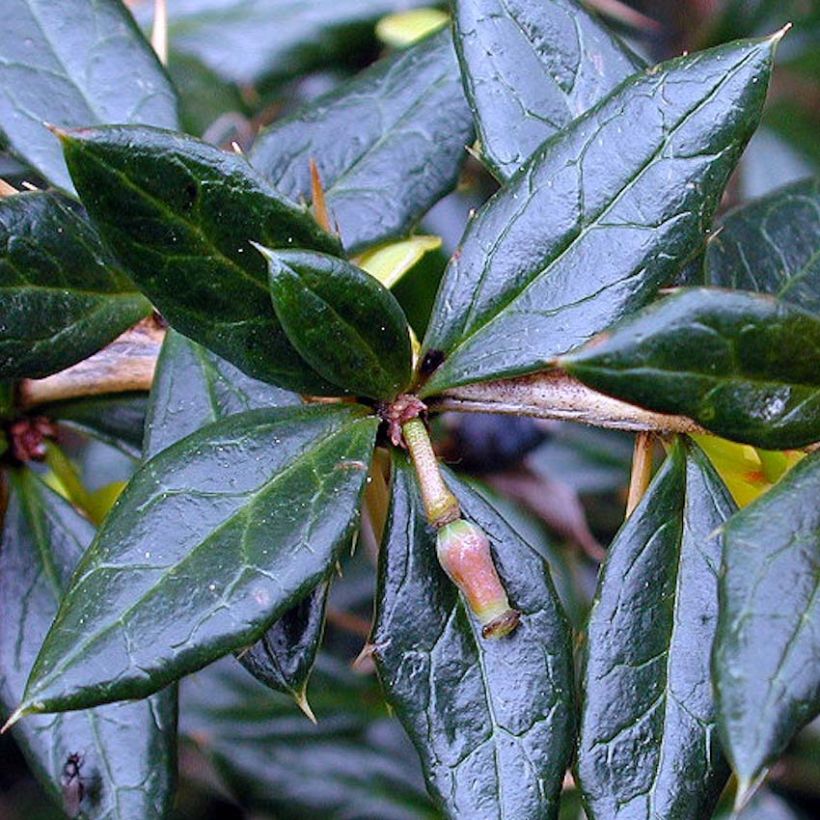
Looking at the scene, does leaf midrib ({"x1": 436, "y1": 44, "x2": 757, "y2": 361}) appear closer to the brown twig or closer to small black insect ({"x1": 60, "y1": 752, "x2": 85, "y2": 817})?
the brown twig

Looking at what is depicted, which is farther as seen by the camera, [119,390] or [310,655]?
[119,390]

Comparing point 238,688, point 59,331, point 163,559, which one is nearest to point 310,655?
point 163,559

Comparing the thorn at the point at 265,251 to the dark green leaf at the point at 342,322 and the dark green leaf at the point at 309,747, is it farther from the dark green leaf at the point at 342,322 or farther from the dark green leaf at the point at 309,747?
the dark green leaf at the point at 309,747

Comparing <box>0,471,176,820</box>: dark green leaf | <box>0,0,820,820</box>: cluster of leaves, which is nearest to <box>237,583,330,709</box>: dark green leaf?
<box>0,0,820,820</box>: cluster of leaves

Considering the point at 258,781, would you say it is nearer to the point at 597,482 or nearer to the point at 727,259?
the point at 597,482

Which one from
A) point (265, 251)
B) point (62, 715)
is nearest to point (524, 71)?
point (265, 251)

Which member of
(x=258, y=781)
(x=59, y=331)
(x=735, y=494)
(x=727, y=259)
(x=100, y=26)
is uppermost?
(x=100, y=26)

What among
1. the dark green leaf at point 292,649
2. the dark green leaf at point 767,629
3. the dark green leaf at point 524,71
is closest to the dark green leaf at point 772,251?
the dark green leaf at point 524,71
